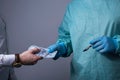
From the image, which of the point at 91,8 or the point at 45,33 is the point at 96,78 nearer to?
the point at 91,8

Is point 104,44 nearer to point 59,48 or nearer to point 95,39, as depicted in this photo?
point 95,39

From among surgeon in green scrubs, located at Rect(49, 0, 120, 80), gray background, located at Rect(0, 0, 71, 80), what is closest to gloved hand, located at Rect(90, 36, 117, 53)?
surgeon in green scrubs, located at Rect(49, 0, 120, 80)

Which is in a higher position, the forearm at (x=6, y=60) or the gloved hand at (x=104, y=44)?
the gloved hand at (x=104, y=44)

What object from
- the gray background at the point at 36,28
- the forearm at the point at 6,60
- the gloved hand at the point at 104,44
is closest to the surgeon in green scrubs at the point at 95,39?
the gloved hand at the point at 104,44

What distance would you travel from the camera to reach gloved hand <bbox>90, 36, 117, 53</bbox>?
111cm

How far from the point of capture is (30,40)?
1700mm

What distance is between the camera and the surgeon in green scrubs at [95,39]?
1.14 m

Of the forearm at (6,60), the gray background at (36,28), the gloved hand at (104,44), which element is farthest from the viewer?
the gray background at (36,28)

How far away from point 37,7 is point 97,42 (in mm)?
696

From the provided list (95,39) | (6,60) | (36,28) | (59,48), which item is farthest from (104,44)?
(36,28)

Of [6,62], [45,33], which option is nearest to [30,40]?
[45,33]

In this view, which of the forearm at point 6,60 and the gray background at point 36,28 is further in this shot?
the gray background at point 36,28

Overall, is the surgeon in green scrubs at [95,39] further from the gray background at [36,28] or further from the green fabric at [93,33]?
the gray background at [36,28]

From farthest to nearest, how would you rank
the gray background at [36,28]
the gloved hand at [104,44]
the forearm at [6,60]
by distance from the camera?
1. the gray background at [36,28]
2. the forearm at [6,60]
3. the gloved hand at [104,44]
